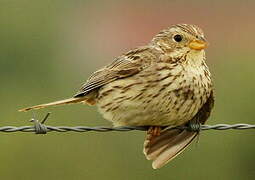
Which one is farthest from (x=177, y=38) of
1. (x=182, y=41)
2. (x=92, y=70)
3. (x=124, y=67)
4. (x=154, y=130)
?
(x=92, y=70)

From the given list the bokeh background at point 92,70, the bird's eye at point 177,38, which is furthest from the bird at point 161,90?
the bokeh background at point 92,70

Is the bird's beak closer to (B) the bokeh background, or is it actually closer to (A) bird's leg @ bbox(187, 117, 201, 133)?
(A) bird's leg @ bbox(187, 117, 201, 133)

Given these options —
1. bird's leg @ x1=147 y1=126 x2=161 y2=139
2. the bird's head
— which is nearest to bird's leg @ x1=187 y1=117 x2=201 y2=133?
bird's leg @ x1=147 y1=126 x2=161 y2=139

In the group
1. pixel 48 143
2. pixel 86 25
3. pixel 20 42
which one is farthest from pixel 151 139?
pixel 86 25

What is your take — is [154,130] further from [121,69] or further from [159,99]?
[121,69]

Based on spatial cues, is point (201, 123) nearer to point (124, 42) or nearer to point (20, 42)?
point (20, 42)

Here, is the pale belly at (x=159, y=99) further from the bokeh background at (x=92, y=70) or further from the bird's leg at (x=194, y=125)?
the bokeh background at (x=92, y=70)
